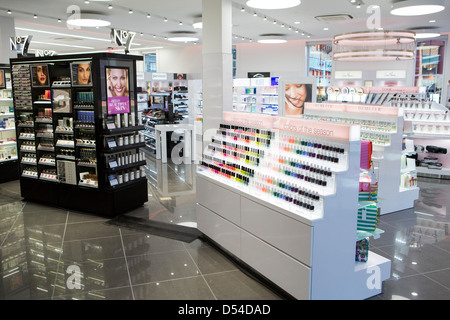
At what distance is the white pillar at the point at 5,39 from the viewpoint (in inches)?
404

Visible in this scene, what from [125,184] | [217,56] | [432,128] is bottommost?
[125,184]

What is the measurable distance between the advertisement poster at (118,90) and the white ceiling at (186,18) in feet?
11.0

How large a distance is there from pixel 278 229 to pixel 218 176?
4.72ft

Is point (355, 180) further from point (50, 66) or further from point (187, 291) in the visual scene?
point (50, 66)

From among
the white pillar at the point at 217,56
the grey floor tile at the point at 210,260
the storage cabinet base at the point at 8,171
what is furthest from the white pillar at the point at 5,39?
the grey floor tile at the point at 210,260

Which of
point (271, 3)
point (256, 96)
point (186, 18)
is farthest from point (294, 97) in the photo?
point (271, 3)

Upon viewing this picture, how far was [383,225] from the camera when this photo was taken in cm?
601

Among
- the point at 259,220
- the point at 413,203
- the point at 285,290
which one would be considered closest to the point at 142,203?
the point at 259,220

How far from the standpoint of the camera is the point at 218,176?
5.06 meters

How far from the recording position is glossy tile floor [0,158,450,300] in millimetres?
4004

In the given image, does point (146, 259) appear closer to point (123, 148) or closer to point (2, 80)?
point (123, 148)

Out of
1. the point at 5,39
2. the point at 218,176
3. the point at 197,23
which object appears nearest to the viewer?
the point at 218,176

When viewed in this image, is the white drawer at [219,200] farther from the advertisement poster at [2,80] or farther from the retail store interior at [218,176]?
the advertisement poster at [2,80]

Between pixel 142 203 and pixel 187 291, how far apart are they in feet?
10.7
